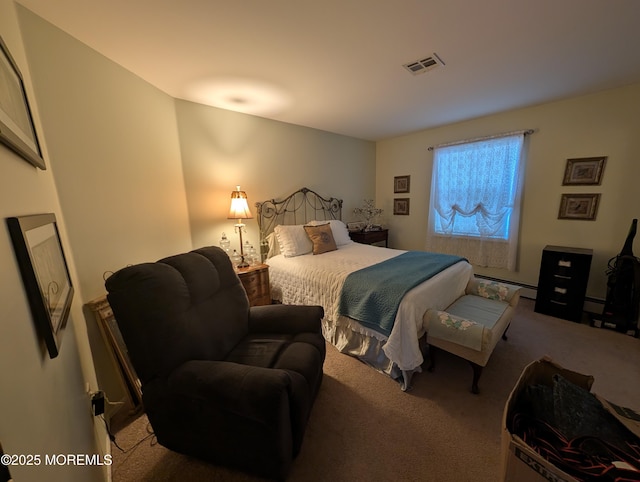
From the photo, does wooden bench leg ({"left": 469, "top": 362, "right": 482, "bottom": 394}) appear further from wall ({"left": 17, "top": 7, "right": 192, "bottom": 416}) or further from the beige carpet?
wall ({"left": 17, "top": 7, "right": 192, "bottom": 416})

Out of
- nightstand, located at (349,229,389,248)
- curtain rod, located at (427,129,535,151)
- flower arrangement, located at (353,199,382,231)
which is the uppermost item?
curtain rod, located at (427,129,535,151)

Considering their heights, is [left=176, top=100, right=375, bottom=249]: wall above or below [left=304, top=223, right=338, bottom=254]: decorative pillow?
above

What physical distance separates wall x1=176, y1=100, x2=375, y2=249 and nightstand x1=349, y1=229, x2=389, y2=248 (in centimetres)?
75

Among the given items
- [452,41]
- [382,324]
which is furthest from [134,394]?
[452,41]

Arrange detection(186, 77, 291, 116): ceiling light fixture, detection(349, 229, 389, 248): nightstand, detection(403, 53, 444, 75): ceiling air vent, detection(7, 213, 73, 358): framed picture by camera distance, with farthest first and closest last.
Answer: detection(349, 229, 389, 248): nightstand
detection(186, 77, 291, 116): ceiling light fixture
detection(403, 53, 444, 75): ceiling air vent
detection(7, 213, 73, 358): framed picture

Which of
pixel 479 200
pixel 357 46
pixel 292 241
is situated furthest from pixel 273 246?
pixel 479 200

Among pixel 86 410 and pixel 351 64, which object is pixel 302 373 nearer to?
pixel 86 410

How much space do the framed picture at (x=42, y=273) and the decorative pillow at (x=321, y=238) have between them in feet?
7.50

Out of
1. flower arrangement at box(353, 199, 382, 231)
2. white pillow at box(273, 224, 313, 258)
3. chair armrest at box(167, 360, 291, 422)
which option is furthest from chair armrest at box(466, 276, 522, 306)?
flower arrangement at box(353, 199, 382, 231)

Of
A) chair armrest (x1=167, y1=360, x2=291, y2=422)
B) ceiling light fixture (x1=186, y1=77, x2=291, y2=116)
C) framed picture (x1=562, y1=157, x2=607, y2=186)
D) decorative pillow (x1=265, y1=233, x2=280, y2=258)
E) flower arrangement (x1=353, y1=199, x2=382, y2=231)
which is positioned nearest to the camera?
chair armrest (x1=167, y1=360, x2=291, y2=422)

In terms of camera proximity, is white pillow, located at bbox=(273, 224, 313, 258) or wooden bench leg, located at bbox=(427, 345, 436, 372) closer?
wooden bench leg, located at bbox=(427, 345, 436, 372)

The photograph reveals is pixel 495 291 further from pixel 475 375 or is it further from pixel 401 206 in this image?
pixel 401 206

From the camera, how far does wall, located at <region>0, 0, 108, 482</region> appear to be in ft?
1.93

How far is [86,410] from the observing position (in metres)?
1.19
